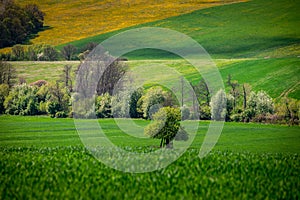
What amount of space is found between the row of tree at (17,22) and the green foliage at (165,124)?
189ft

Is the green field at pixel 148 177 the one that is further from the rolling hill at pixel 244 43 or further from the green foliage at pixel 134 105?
the rolling hill at pixel 244 43

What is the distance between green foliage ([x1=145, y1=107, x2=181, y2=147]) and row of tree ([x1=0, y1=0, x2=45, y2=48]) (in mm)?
57602

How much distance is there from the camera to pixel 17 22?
273ft

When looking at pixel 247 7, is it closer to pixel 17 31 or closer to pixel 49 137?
pixel 17 31

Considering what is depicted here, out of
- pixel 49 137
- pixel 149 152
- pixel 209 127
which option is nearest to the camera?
pixel 149 152

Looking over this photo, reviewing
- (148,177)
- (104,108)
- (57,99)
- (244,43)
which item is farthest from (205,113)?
(244,43)

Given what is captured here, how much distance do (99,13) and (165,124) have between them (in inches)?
2597

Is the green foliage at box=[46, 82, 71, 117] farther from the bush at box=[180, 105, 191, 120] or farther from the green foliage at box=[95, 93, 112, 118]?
the bush at box=[180, 105, 191, 120]

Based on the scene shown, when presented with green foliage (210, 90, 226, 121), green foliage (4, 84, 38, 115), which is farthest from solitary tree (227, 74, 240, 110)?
green foliage (4, 84, 38, 115)

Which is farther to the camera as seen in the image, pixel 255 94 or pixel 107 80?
pixel 107 80

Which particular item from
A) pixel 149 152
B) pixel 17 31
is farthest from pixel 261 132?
pixel 17 31

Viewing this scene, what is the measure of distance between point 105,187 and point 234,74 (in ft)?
157

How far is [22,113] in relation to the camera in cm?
5375

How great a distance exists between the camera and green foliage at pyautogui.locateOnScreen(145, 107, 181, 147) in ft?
85.1
